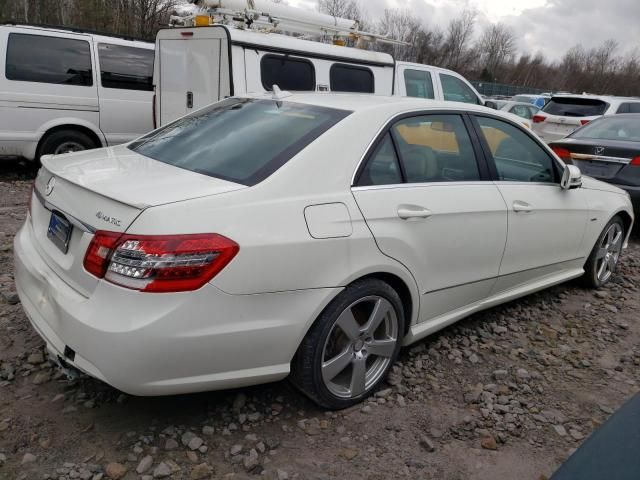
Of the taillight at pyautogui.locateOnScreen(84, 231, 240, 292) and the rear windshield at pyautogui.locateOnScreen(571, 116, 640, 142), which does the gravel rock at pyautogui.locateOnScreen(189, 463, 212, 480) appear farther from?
the rear windshield at pyautogui.locateOnScreen(571, 116, 640, 142)

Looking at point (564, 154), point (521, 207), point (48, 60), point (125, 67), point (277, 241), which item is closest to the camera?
point (277, 241)

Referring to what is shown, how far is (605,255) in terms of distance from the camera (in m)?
4.72

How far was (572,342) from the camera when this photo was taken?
12.3 ft

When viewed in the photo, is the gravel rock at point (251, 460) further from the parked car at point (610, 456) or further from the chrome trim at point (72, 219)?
the parked car at point (610, 456)

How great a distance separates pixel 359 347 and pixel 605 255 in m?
3.01

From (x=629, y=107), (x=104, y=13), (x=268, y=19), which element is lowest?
(x=629, y=107)

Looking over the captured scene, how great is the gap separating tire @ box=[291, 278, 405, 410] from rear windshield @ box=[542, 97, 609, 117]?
1003cm

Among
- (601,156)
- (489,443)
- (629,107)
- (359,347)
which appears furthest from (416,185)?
(629,107)

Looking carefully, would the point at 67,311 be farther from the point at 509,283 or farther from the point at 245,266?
the point at 509,283

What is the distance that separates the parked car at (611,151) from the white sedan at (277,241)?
322 centimetres

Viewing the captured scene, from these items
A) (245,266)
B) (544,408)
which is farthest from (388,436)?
(245,266)

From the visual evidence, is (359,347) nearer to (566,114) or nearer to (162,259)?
(162,259)

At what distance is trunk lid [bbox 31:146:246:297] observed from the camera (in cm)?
219

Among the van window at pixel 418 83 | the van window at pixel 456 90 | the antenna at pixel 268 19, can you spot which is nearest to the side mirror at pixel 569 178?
the antenna at pixel 268 19
